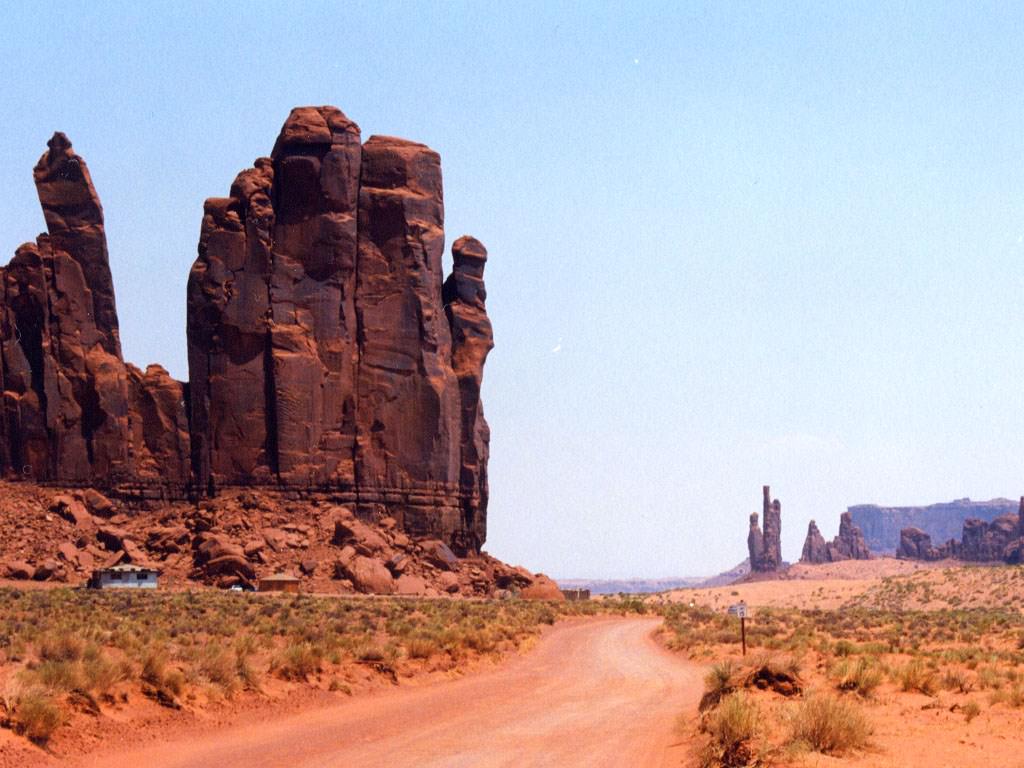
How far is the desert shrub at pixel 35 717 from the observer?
632 inches

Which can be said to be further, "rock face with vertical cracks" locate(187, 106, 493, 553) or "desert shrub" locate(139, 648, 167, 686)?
"rock face with vertical cracks" locate(187, 106, 493, 553)

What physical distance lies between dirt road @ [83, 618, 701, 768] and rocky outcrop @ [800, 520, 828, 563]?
6080 inches

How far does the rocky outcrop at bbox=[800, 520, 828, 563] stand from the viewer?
583ft

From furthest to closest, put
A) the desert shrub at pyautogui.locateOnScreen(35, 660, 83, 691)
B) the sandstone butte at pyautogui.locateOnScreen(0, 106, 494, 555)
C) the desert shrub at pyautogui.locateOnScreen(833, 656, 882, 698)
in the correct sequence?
1. the sandstone butte at pyautogui.locateOnScreen(0, 106, 494, 555)
2. the desert shrub at pyautogui.locateOnScreen(833, 656, 882, 698)
3. the desert shrub at pyautogui.locateOnScreen(35, 660, 83, 691)

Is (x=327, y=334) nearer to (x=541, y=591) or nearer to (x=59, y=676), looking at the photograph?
(x=541, y=591)

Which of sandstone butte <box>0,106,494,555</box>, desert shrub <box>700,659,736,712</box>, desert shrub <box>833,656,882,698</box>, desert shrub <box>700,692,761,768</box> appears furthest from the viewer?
sandstone butte <box>0,106,494,555</box>

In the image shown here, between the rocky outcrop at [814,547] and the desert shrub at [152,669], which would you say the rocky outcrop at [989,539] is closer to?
the rocky outcrop at [814,547]

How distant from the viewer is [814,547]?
592ft

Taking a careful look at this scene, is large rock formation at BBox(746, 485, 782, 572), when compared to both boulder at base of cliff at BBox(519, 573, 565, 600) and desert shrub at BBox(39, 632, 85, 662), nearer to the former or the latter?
boulder at base of cliff at BBox(519, 573, 565, 600)

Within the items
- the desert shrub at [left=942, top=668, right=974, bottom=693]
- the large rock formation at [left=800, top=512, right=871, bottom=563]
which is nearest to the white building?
the desert shrub at [left=942, top=668, right=974, bottom=693]

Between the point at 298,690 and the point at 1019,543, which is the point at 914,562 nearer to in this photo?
the point at 1019,543

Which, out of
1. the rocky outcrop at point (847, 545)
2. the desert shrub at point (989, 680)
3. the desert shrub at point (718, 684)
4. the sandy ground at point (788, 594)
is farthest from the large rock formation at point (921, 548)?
the desert shrub at point (718, 684)

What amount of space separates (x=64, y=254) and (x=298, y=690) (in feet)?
168

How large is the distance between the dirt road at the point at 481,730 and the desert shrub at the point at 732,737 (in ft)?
2.89
